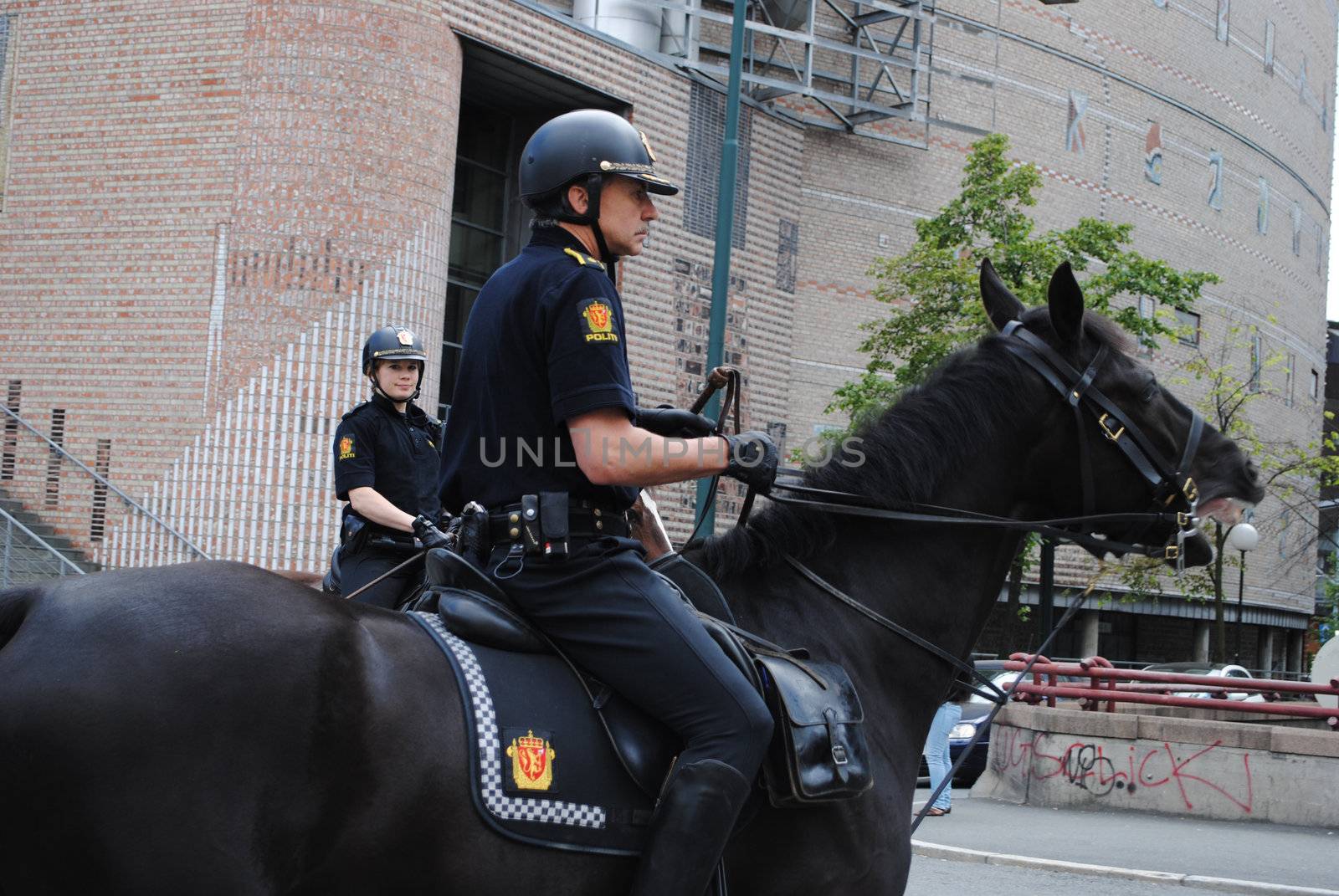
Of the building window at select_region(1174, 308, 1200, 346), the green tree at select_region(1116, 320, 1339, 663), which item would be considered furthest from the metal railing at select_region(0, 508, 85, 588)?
the building window at select_region(1174, 308, 1200, 346)

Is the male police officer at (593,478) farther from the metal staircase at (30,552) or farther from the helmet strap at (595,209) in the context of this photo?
the metal staircase at (30,552)

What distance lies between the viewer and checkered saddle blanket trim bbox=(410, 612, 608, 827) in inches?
125

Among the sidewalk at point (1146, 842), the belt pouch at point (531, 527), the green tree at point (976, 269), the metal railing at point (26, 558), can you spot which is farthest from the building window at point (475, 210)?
the belt pouch at point (531, 527)

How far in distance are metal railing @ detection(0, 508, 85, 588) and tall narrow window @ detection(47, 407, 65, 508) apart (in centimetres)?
91

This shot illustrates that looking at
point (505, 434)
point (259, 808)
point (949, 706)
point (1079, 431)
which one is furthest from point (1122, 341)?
point (949, 706)

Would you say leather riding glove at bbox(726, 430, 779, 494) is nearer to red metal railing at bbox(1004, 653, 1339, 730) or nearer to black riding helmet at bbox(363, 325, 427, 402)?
black riding helmet at bbox(363, 325, 427, 402)

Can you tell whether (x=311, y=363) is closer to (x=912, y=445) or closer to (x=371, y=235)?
(x=371, y=235)

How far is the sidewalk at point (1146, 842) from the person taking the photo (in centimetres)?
1020

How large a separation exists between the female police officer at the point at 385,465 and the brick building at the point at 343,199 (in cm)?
1206

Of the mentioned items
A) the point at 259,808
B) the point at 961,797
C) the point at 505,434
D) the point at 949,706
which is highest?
the point at 505,434

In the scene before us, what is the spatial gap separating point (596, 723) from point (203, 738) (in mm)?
975

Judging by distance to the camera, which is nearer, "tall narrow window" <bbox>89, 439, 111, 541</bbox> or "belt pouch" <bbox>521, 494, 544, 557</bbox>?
"belt pouch" <bbox>521, 494, 544, 557</bbox>

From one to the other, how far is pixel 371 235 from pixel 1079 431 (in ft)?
53.1

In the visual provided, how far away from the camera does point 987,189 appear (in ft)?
85.6
